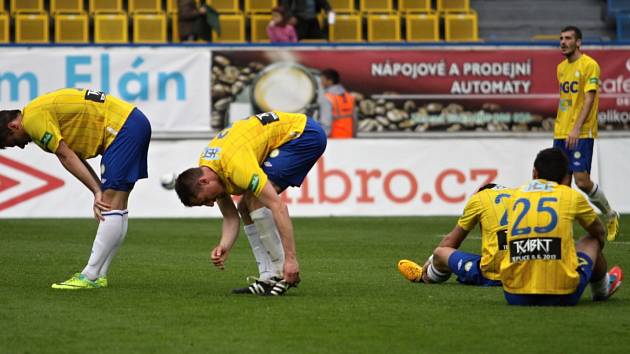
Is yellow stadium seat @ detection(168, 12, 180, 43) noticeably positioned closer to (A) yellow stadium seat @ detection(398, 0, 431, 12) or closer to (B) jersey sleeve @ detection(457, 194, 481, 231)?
(A) yellow stadium seat @ detection(398, 0, 431, 12)

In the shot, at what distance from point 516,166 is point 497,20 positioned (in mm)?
6092

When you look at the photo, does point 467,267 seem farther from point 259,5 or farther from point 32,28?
point 259,5

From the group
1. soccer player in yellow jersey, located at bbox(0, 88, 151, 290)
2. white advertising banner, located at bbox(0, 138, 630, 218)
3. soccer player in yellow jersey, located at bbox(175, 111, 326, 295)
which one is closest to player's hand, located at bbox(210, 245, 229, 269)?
soccer player in yellow jersey, located at bbox(175, 111, 326, 295)

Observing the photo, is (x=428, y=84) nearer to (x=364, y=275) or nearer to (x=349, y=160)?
(x=349, y=160)

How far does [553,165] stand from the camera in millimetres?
7902

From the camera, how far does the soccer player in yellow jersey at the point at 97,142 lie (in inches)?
357

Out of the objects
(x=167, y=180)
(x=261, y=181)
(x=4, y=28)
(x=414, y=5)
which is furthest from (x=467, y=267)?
(x=414, y=5)

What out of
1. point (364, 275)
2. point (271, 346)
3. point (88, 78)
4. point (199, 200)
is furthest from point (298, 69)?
point (271, 346)

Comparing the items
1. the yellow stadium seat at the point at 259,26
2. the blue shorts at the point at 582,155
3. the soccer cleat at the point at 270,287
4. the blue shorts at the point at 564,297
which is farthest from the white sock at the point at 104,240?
the yellow stadium seat at the point at 259,26

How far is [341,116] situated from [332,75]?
66 cm

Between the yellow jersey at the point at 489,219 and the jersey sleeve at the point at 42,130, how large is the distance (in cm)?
290

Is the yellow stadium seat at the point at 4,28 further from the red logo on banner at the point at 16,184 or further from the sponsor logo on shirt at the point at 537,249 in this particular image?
the sponsor logo on shirt at the point at 537,249

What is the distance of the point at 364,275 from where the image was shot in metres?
10.6

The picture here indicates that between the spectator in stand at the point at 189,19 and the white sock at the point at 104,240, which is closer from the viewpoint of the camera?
the white sock at the point at 104,240
